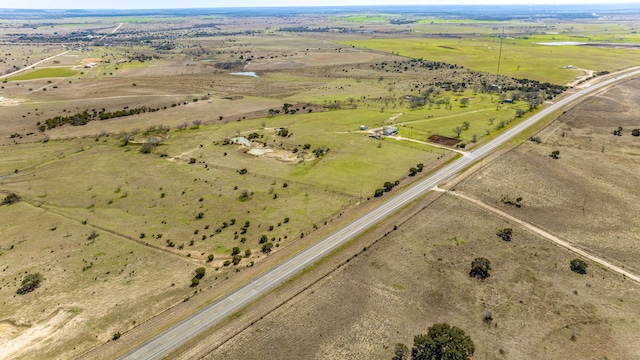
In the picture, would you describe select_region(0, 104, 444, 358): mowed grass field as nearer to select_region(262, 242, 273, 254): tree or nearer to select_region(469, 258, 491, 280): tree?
select_region(262, 242, 273, 254): tree

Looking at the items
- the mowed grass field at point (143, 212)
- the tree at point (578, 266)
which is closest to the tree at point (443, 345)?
the tree at point (578, 266)

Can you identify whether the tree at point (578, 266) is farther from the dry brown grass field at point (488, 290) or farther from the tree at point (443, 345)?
the tree at point (443, 345)

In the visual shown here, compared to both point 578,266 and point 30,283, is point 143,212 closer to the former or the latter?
point 30,283

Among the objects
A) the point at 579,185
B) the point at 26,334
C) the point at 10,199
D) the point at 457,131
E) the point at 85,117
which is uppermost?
the point at 85,117

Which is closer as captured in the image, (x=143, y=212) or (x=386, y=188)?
(x=143, y=212)

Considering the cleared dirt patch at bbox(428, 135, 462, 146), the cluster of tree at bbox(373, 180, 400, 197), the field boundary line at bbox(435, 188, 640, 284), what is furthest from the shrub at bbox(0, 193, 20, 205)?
the cleared dirt patch at bbox(428, 135, 462, 146)

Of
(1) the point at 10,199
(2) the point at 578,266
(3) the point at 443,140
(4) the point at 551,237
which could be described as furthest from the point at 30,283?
(3) the point at 443,140

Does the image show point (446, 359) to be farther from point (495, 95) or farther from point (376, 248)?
point (495, 95)
